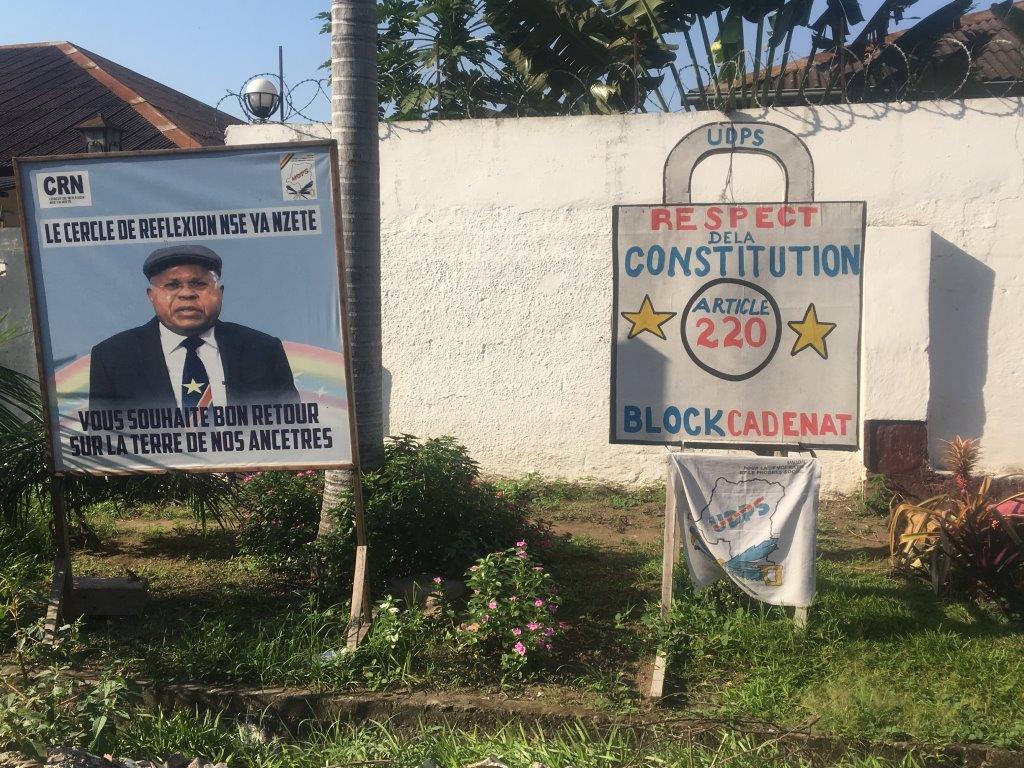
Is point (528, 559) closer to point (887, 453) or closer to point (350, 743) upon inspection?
point (350, 743)

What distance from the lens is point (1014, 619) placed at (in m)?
4.44

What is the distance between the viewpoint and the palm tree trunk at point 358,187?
4844 millimetres

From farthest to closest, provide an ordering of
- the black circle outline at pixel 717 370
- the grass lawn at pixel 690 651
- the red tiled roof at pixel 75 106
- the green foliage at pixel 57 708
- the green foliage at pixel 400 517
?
the red tiled roof at pixel 75 106, the green foliage at pixel 400 517, the black circle outline at pixel 717 370, the grass lawn at pixel 690 651, the green foliage at pixel 57 708

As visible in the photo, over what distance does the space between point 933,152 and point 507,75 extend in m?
5.43

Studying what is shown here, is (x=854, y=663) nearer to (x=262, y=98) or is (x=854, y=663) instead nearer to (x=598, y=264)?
(x=598, y=264)

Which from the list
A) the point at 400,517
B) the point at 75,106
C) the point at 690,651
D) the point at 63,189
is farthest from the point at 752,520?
the point at 75,106

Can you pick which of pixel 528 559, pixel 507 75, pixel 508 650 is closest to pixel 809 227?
pixel 528 559

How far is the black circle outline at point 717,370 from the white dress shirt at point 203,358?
213cm

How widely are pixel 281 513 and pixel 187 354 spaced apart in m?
1.05

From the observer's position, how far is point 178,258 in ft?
14.3

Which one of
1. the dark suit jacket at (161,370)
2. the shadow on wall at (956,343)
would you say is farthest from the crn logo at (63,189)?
the shadow on wall at (956,343)

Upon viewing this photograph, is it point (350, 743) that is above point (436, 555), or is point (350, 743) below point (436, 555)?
below

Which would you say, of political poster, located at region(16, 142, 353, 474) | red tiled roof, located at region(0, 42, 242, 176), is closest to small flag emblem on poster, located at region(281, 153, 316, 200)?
political poster, located at region(16, 142, 353, 474)

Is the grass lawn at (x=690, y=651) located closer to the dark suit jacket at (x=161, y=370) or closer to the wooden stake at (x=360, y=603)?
the wooden stake at (x=360, y=603)
